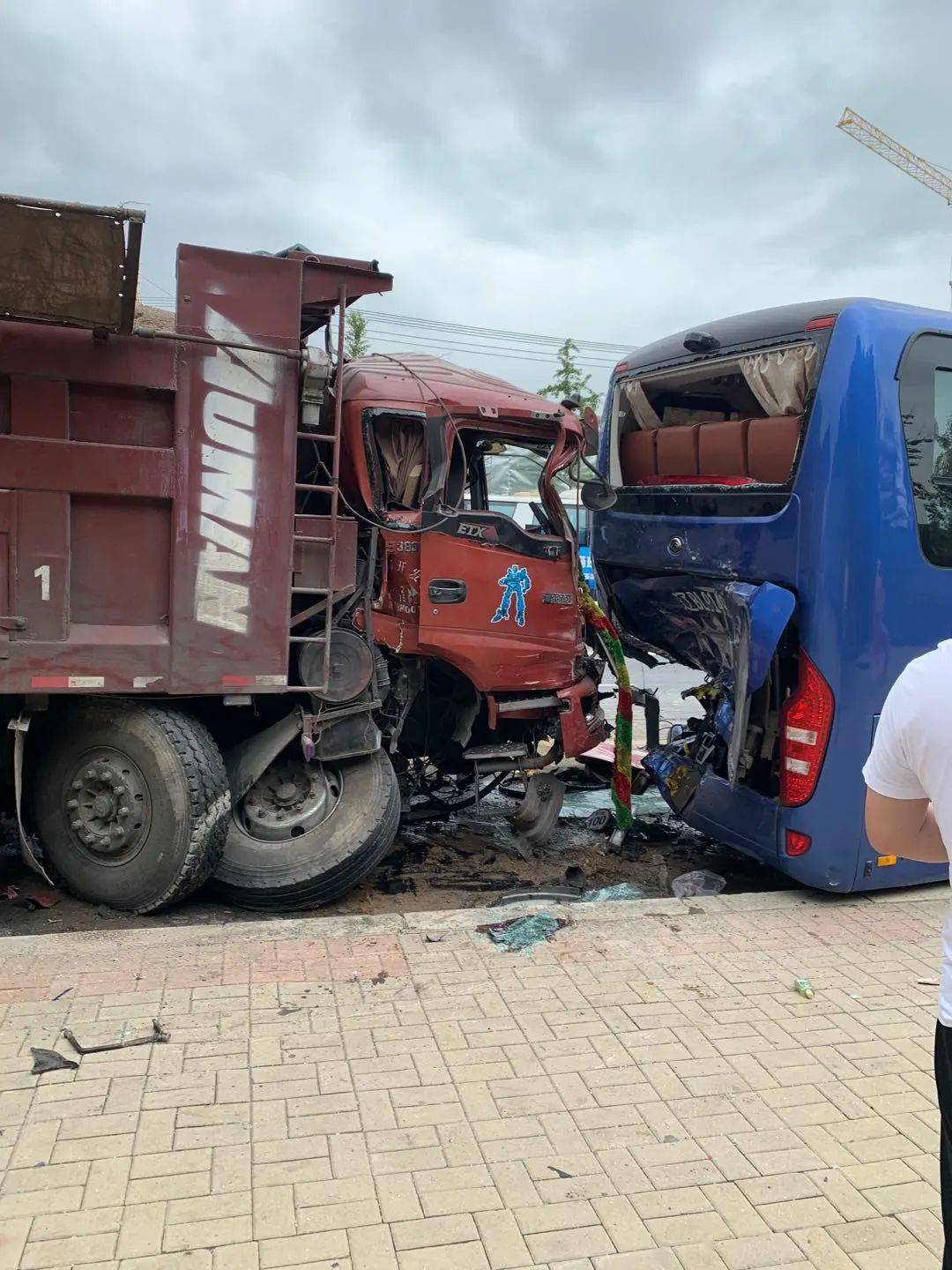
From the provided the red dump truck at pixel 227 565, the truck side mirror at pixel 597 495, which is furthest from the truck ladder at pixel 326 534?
the truck side mirror at pixel 597 495

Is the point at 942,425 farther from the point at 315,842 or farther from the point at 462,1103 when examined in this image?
the point at 462,1103

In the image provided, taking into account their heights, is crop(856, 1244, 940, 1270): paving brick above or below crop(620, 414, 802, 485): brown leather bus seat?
below

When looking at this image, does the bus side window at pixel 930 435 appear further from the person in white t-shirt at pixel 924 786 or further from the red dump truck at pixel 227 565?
the person in white t-shirt at pixel 924 786

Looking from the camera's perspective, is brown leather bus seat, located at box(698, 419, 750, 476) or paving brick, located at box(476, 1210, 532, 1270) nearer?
paving brick, located at box(476, 1210, 532, 1270)

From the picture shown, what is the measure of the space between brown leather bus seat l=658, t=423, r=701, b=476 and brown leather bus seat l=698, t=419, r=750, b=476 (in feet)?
0.21

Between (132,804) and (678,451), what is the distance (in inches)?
144

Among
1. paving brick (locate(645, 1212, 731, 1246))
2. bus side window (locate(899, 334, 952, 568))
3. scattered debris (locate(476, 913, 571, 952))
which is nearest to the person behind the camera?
paving brick (locate(645, 1212, 731, 1246))

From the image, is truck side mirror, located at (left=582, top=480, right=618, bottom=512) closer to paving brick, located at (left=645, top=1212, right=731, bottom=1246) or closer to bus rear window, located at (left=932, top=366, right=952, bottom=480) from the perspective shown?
bus rear window, located at (left=932, top=366, right=952, bottom=480)

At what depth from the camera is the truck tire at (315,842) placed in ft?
16.2

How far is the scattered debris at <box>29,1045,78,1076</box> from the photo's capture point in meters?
3.07

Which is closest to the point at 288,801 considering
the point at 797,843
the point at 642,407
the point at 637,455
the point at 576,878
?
the point at 576,878

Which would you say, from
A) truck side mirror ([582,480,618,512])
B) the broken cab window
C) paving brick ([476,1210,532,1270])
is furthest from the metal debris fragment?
truck side mirror ([582,480,618,512])

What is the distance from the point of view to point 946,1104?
192 centimetres

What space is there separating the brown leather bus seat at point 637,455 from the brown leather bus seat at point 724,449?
0.48m
